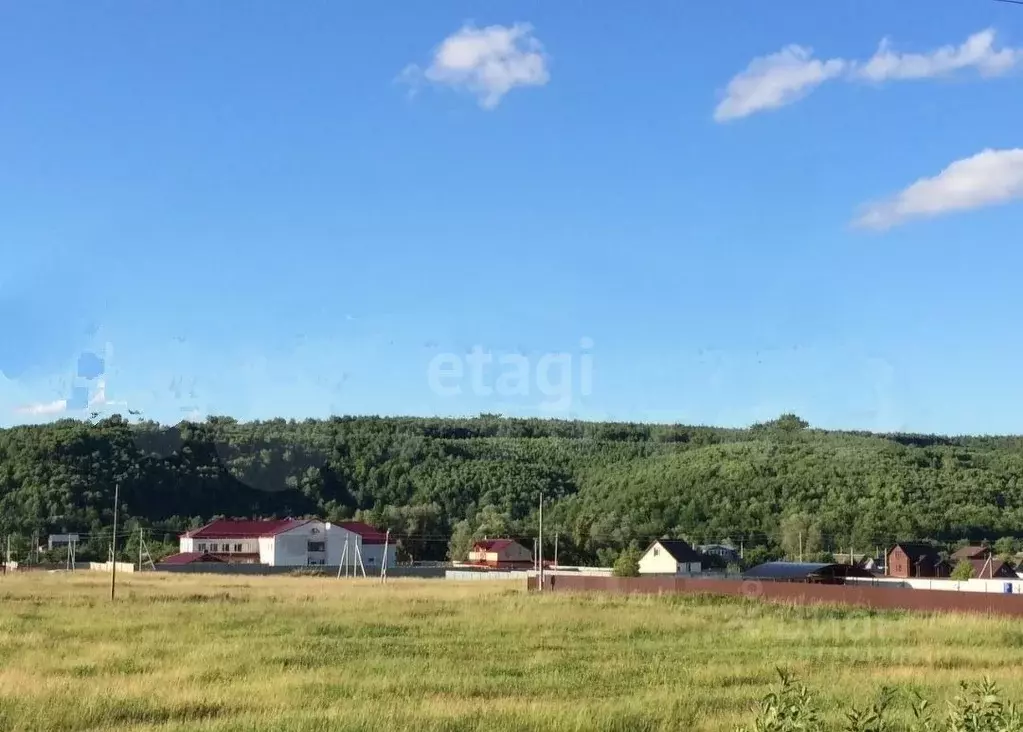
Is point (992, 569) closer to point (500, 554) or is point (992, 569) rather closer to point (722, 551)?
point (722, 551)

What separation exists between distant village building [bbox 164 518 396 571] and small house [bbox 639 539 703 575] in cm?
2089

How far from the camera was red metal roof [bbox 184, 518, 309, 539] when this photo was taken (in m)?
87.4

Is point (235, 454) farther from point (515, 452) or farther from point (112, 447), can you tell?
point (515, 452)

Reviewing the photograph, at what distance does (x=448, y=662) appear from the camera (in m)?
18.4

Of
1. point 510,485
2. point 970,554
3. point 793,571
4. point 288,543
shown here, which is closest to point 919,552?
point 970,554

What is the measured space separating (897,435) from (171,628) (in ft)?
448

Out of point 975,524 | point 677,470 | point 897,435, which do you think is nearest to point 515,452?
point 677,470

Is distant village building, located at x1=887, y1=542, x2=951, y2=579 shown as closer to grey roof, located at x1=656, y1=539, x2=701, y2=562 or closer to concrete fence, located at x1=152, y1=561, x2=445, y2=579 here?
grey roof, located at x1=656, y1=539, x2=701, y2=562

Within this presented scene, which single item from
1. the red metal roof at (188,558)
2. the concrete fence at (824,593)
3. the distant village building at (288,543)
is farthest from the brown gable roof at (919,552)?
the red metal roof at (188,558)

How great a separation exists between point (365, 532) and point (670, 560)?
26335mm

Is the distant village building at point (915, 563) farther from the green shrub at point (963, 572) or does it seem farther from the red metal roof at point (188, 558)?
the red metal roof at point (188, 558)

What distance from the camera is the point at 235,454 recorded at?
11900 centimetres

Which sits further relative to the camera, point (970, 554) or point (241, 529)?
point (241, 529)

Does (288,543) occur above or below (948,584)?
above
